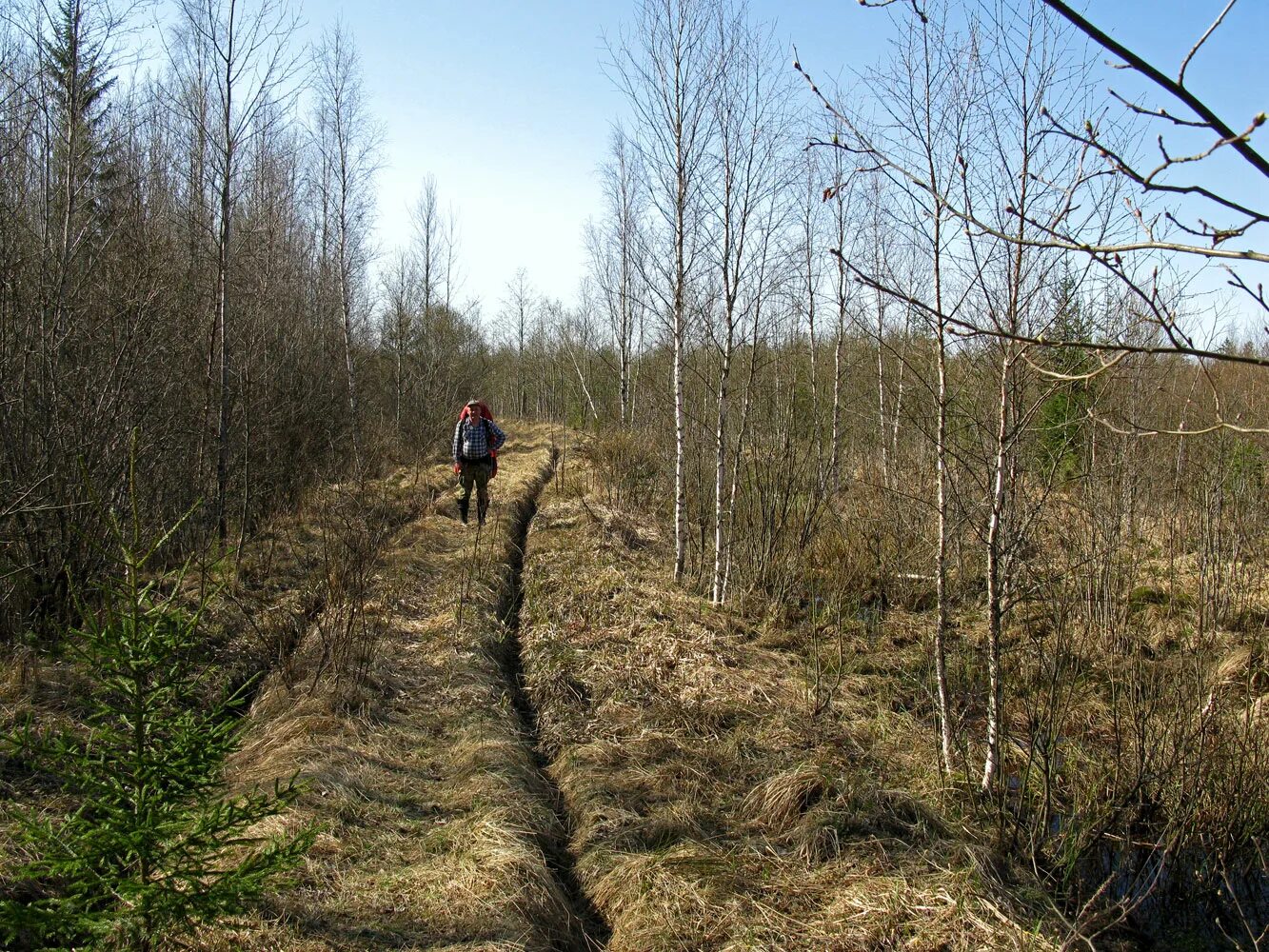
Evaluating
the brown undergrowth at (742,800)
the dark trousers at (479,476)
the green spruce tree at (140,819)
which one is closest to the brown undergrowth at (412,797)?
the green spruce tree at (140,819)

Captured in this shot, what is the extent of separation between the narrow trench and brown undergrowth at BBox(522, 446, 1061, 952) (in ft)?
0.21

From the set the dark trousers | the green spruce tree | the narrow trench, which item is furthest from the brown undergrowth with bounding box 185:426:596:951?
the dark trousers

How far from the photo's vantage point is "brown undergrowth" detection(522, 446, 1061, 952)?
3.47 meters

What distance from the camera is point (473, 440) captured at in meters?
10.1

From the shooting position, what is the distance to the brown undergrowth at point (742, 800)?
11.4ft

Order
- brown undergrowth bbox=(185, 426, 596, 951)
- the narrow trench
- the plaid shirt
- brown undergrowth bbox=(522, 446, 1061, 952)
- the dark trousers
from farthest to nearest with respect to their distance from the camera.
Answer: the dark trousers < the plaid shirt < the narrow trench < brown undergrowth bbox=(522, 446, 1061, 952) < brown undergrowth bbox=(185, 426, 596, 951)

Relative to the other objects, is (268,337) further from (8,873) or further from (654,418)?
(8,873)

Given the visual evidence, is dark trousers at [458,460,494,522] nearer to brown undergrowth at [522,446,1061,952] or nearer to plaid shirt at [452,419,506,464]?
plaid shirt at [452,419,506,464]

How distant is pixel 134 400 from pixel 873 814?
6.67 meters

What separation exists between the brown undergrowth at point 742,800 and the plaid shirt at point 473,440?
119 inches

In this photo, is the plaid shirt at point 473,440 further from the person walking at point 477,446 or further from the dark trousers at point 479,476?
the dark trousers at point 479,476

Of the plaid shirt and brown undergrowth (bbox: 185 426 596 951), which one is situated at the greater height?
the plaid shirt

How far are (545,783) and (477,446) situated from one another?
235 inches

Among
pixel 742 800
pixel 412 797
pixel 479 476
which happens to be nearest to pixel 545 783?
pixel 412 797
